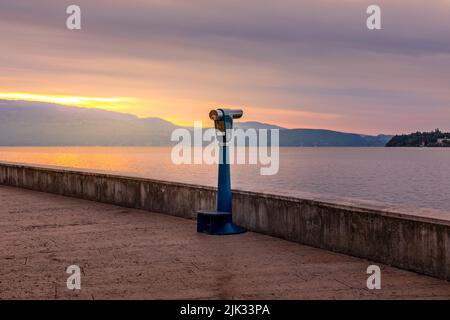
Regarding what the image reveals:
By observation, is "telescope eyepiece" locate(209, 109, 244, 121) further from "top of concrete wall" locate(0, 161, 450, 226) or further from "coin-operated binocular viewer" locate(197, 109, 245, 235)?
"top of concrete wall" locate(0, 161, 450, 226)

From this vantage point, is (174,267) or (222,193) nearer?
(174,267)

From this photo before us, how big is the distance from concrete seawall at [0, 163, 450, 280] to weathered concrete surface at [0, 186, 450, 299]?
0.16 metres

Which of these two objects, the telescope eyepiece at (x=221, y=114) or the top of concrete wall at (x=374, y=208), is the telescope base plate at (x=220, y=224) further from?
the telescope eyepiece at (x=221, y=114)

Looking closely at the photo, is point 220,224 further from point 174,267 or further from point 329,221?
point 174,267

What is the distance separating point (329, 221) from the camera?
22.6 ft

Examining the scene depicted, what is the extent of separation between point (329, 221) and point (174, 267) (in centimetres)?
198

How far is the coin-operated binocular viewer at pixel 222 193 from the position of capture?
8.11 metres

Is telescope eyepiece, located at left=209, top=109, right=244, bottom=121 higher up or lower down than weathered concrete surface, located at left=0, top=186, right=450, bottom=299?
higher up

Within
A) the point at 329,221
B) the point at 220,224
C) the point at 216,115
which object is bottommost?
the point at 220,224

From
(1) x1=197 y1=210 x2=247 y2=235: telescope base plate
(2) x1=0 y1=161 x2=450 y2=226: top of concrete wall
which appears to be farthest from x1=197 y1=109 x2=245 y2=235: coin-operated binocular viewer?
(2) x1=0 y1=161 x2=450 y2=226: top of concrete wall

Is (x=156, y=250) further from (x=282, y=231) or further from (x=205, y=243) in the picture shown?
(x=282, y=231)

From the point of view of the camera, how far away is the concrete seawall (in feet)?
18.7

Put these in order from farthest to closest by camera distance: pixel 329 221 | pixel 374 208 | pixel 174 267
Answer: pixel 329 221, pixel 374 208, pixel 174 267

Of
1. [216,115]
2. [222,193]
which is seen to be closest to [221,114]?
[216,115]
